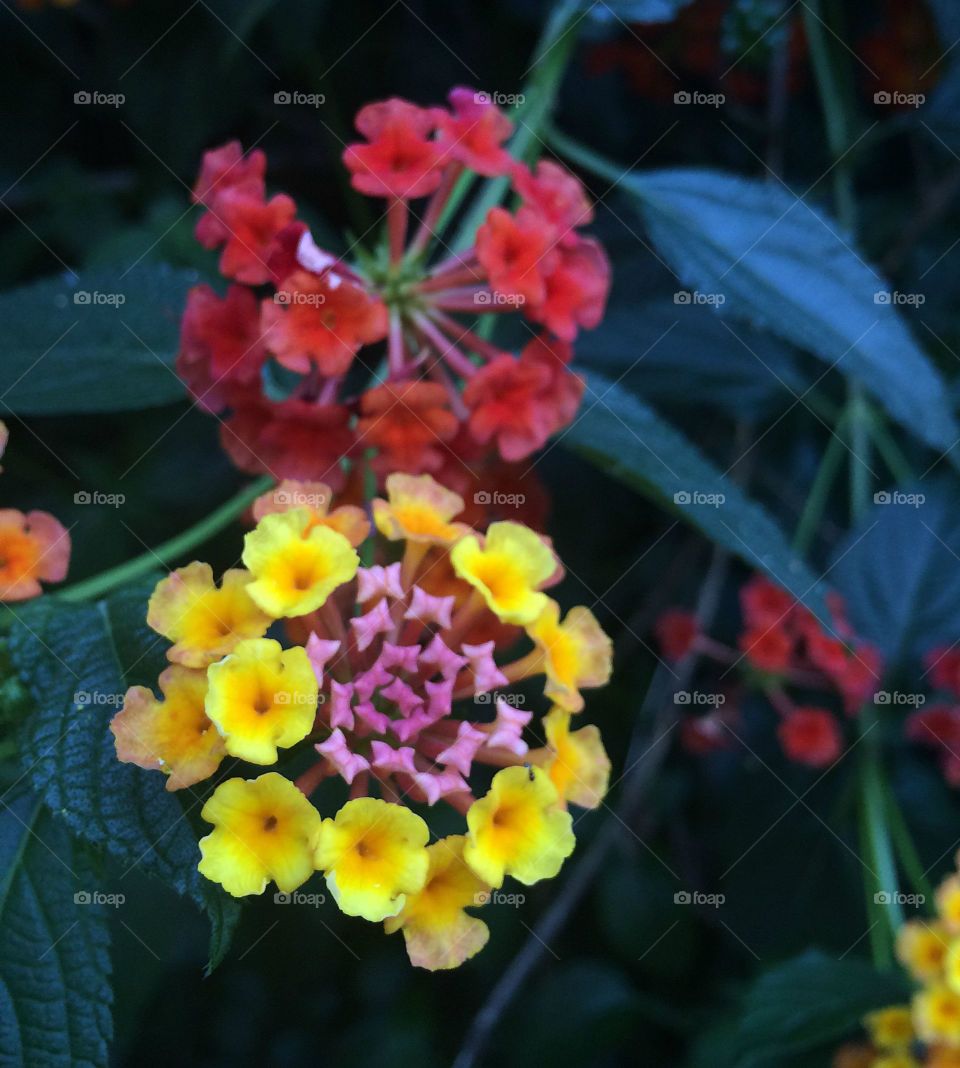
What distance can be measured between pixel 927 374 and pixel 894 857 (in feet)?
2.12

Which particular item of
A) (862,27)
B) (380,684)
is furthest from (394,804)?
(862,27)

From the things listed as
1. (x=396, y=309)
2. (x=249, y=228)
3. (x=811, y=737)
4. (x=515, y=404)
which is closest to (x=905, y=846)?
(x=811, y=737)

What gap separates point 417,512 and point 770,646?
0.64 m

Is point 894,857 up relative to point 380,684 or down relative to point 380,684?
down

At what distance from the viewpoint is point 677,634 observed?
4.30 ft

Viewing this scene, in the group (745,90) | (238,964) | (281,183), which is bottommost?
(238,964)

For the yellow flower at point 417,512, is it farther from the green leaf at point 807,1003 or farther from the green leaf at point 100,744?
the green leaf at point 807,1003

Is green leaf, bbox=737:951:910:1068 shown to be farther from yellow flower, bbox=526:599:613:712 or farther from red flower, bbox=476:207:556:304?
red flower, bbox=476:207:556:304

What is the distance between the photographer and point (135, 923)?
0.93 m

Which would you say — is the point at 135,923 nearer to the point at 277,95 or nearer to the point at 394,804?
the point at 394,804

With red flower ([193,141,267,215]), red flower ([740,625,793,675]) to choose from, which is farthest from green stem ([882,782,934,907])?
red flower ([193,141,267,215])

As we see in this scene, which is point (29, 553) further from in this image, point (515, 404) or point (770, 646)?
point (770, 646)

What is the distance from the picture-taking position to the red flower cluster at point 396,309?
0.82 m

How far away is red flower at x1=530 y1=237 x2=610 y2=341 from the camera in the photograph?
870mm
